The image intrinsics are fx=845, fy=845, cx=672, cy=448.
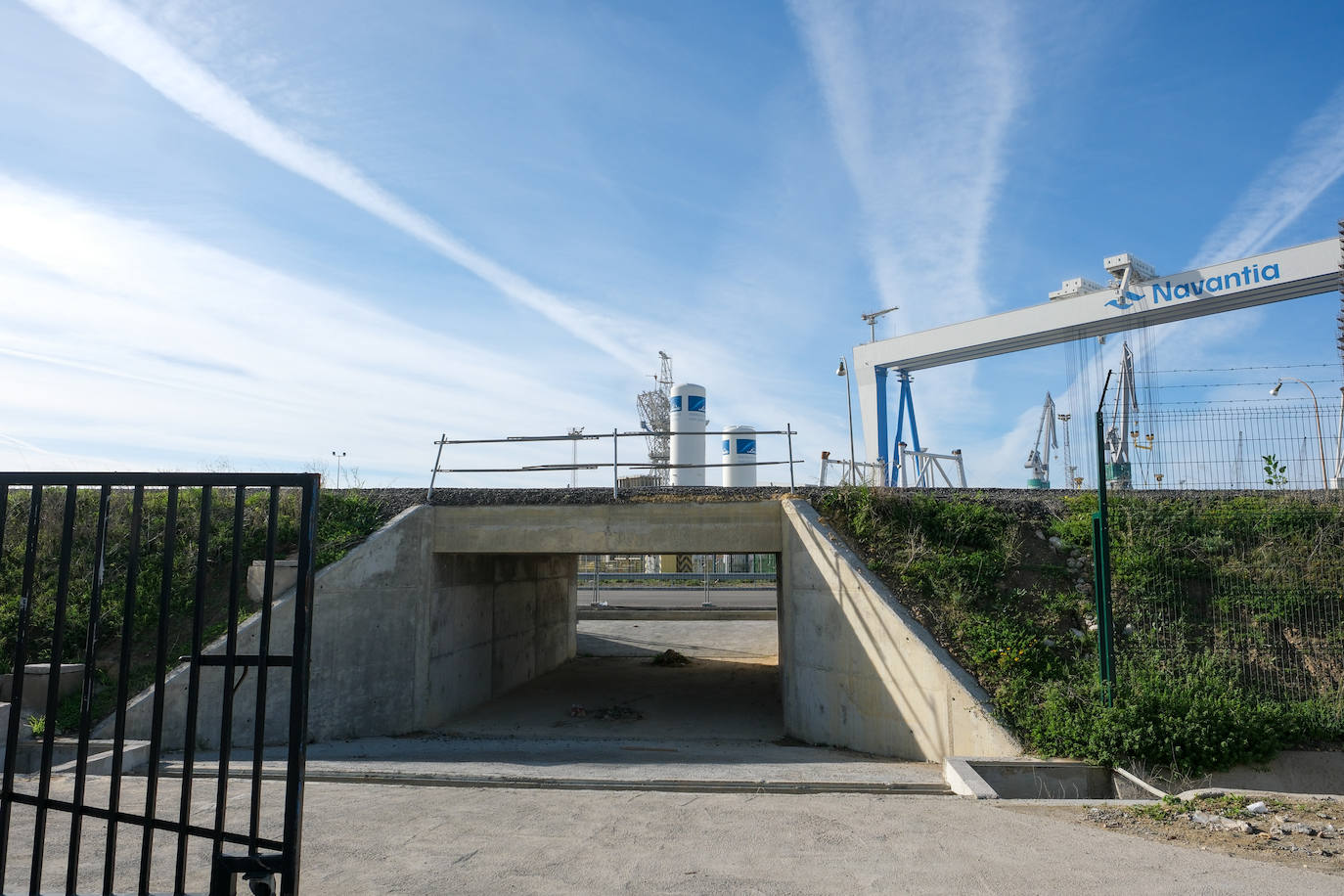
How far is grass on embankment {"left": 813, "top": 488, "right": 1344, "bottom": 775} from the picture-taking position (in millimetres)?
8570

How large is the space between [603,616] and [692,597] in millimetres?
4370

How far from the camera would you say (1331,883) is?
17.0ft

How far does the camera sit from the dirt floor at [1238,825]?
18.9 feet

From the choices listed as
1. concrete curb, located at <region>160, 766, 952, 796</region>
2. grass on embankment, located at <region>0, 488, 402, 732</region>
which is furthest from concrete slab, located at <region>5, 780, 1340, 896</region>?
grass on embankment, located at <region>0, 488, 402, 732</region>

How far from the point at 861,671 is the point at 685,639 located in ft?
38.4

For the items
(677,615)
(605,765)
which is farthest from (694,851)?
(677,615)

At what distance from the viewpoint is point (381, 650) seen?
12.2m

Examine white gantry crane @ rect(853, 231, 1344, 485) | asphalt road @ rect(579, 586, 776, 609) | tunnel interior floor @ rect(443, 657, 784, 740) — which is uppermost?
white gantry crane @ rect(853, 231, 1344, 485)

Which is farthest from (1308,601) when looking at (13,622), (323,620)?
(13,622)

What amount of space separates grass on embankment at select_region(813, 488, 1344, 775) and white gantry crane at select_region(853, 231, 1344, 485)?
4859 mm

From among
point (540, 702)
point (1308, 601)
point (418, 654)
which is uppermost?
point (1308, 601)

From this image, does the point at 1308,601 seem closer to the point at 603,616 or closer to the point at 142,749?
the point at 142,749

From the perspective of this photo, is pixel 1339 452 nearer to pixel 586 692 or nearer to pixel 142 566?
pixel 586 692

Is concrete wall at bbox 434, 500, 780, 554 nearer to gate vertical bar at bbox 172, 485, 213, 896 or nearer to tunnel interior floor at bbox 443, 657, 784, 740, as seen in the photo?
tunnel interior floor at bbox 443, 657, 784, 740
